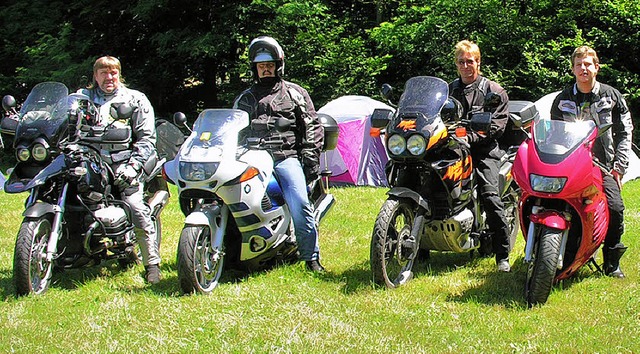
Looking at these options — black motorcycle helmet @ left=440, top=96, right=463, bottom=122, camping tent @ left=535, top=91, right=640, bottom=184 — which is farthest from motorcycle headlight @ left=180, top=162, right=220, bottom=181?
camping tent @ left=535, top=91, right=640, bottom=184

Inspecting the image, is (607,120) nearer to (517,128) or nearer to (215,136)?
(517,128)

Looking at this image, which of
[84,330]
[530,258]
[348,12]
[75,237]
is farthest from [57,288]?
[348,12]

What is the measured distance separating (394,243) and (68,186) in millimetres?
2511

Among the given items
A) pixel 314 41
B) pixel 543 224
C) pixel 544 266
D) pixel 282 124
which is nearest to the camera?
pixel 544 266

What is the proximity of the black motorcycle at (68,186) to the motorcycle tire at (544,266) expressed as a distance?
3.06 meters

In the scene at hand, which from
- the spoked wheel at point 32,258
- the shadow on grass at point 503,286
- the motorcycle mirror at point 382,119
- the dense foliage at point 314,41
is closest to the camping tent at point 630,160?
the dense foliage at point 314,41

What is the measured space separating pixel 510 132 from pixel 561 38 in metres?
10.3

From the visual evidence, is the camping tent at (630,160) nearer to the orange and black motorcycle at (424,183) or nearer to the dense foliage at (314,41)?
the dense foliage at (314,41)

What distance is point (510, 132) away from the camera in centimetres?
669

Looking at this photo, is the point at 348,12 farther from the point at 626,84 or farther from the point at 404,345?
the point at 404,345

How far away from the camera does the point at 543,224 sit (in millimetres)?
4730

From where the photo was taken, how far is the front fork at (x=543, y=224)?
15.5ft

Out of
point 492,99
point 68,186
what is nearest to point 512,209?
point 492,99

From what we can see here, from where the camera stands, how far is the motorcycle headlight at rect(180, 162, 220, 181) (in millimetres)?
5117
